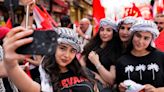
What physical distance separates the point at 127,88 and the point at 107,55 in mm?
685

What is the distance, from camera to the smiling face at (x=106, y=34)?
190 inches

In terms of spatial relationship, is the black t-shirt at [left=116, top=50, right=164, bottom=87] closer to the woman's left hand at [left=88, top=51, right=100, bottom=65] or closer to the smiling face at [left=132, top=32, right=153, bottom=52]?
the smiling face at [left=132, top=32, right=153, bottom=52]

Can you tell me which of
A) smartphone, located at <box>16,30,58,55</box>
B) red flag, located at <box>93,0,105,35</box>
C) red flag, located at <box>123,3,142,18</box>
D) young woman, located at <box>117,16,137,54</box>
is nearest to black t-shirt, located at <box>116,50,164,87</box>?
young woman, located at <box>117,16,137,54</box>

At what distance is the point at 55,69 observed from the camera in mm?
2953

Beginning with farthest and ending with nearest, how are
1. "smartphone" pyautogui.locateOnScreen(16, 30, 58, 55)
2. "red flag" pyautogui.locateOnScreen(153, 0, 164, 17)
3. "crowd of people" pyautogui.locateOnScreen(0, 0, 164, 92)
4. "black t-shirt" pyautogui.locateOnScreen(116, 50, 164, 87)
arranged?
1. "red flag" pyautogui.locateOnScreen(153, 0, 164, 17)
2. "black t-shirt" pyautogui.locateOnScreen(116, 50, 164, 87)
3. "crowd of people" pyautogui.locateOnScreen(0, 0, 164, 92)
4. "smartphone" pyautogui.locateOnScreen(16, 30, 58, 55)

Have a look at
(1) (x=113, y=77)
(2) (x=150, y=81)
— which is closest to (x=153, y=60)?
(2) (x=150, y=81)

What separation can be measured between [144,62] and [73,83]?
1.36 metres

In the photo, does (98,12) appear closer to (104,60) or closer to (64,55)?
(104,60)

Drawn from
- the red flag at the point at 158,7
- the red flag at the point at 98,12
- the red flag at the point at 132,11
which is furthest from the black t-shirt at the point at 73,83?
the red flag at the point at 158,7

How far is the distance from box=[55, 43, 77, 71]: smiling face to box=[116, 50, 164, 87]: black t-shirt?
124 cm

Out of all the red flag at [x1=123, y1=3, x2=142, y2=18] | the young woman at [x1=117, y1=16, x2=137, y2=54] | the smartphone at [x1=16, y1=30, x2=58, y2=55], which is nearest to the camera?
the smartphone at [x1=16, y1=30, x2=58, y2=55]

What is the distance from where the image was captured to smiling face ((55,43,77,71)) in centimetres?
294

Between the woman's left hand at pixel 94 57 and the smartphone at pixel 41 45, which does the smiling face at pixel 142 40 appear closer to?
the woman's left hand at pixel 94 57

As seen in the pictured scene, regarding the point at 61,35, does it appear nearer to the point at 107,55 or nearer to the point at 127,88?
the point at 127,88
